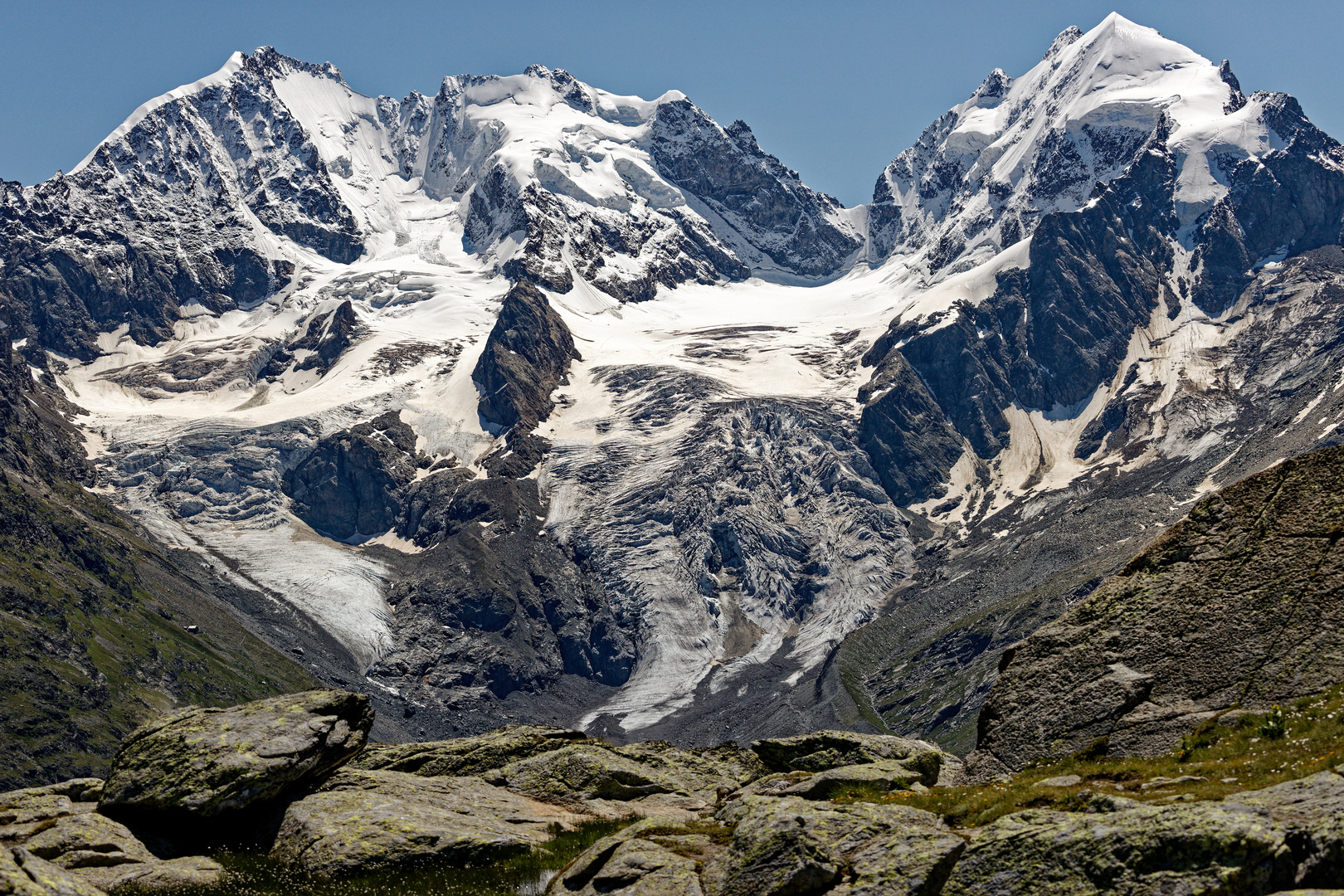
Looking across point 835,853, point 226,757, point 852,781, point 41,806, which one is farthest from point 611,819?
point 41,806

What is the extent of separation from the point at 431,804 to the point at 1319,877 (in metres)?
26.5

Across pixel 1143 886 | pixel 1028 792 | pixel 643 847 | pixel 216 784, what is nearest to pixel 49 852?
pixel 216 784

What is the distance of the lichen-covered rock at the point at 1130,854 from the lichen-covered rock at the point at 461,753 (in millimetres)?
28019

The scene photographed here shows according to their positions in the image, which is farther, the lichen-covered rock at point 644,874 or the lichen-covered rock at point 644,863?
the lichen-covered rock at point 644,863

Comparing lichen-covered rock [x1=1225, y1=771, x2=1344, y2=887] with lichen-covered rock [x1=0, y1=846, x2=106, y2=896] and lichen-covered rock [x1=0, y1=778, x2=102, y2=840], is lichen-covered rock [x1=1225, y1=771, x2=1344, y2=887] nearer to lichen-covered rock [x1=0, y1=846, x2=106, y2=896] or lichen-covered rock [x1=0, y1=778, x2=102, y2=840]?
lichen-covered rock [x1=0, y1=846, x2=106, y2=896]

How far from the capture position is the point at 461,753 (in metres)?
47.3

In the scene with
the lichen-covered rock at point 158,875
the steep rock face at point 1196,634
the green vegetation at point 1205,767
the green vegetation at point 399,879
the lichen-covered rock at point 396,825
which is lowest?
the green vegetation at point 399,879

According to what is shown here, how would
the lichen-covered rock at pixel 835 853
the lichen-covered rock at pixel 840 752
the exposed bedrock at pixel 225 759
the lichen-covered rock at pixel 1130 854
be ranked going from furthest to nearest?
the lichen-covered rock at pixel 840 752 < the exposed bedrock at pixel 225 759 < the lichen-covered rock at pixel 835 853 < the lichen-covered rock at pixel 1130 854

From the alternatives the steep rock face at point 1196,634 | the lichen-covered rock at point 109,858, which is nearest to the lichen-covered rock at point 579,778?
the lichen-covered rock at point 109,858

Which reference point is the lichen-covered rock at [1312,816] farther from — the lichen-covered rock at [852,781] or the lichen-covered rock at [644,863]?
the lichen-covered rock at [852,781]

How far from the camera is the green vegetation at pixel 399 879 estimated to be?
29859mm

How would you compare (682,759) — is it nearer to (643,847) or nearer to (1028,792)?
(643,847)

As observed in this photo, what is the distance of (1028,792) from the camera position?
1022 inches

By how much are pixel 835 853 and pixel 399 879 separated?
42.6 feet
